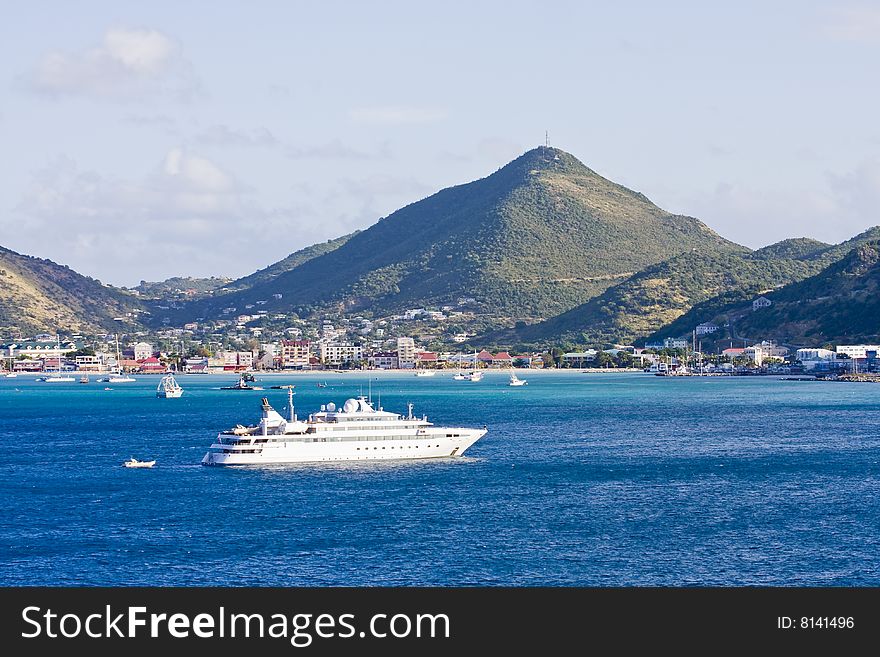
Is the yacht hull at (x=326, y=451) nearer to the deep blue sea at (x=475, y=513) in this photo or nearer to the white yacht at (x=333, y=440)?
the white yacht at (x=333, y=440)

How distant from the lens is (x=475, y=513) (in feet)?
202

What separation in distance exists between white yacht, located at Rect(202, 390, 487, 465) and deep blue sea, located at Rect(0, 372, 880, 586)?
1.91 metres

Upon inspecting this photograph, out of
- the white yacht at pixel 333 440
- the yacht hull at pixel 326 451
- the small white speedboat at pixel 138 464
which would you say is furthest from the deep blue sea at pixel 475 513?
the white yacht at pixel 333 440

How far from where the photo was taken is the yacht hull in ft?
273

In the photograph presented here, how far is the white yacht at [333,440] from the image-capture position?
83.4 m

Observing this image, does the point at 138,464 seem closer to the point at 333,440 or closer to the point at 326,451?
the point at 326,451

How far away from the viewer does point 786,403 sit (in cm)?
15912

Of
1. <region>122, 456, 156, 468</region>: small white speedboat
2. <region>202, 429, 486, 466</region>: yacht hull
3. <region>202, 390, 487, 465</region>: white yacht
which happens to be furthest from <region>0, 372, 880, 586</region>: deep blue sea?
<region>202, 390, 487, 465</region>: white yacht

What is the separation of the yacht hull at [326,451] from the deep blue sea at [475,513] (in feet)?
5.57

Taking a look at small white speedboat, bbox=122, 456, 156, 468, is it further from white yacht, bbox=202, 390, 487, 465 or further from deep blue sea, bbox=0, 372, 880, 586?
white yacht, bbox=202, 390, 487, 465

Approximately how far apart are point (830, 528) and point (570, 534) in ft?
38.5

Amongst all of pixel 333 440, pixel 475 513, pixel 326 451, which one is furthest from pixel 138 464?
pixel 475 513

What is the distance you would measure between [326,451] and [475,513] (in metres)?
24.2
